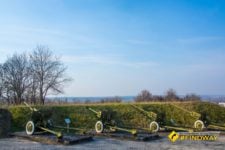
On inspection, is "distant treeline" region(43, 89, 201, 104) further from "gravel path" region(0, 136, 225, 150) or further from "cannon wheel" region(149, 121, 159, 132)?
"gravel path" region(0, 136, 225, 150)

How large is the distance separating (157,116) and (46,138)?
220 inches

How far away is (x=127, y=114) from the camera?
17.1 meters

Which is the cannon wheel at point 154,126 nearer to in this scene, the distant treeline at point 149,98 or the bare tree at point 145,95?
the distant treeline at point 149,98

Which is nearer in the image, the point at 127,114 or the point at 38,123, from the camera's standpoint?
the point at 38,123

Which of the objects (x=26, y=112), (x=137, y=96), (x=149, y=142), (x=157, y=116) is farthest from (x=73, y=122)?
(x=137, y=96)


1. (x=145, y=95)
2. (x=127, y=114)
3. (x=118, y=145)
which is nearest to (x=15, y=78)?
(x=145, y=95)

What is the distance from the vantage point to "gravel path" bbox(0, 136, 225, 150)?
10016mm

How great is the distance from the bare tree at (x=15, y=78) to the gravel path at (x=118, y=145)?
2508 centimetres

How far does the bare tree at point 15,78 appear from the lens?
117ft

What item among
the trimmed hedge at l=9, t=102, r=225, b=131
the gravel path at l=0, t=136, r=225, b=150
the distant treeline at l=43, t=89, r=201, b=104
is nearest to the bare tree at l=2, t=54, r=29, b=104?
the distant treeline at l=43, t=89, r=201, b=104

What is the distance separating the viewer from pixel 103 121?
13.5 m

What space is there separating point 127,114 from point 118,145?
6.54 meters

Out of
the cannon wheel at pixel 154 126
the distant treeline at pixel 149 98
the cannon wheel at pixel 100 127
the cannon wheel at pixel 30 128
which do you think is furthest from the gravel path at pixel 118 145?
the distant treeline at pixel 149 98

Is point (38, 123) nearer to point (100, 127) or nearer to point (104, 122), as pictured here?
point (100, 127)
